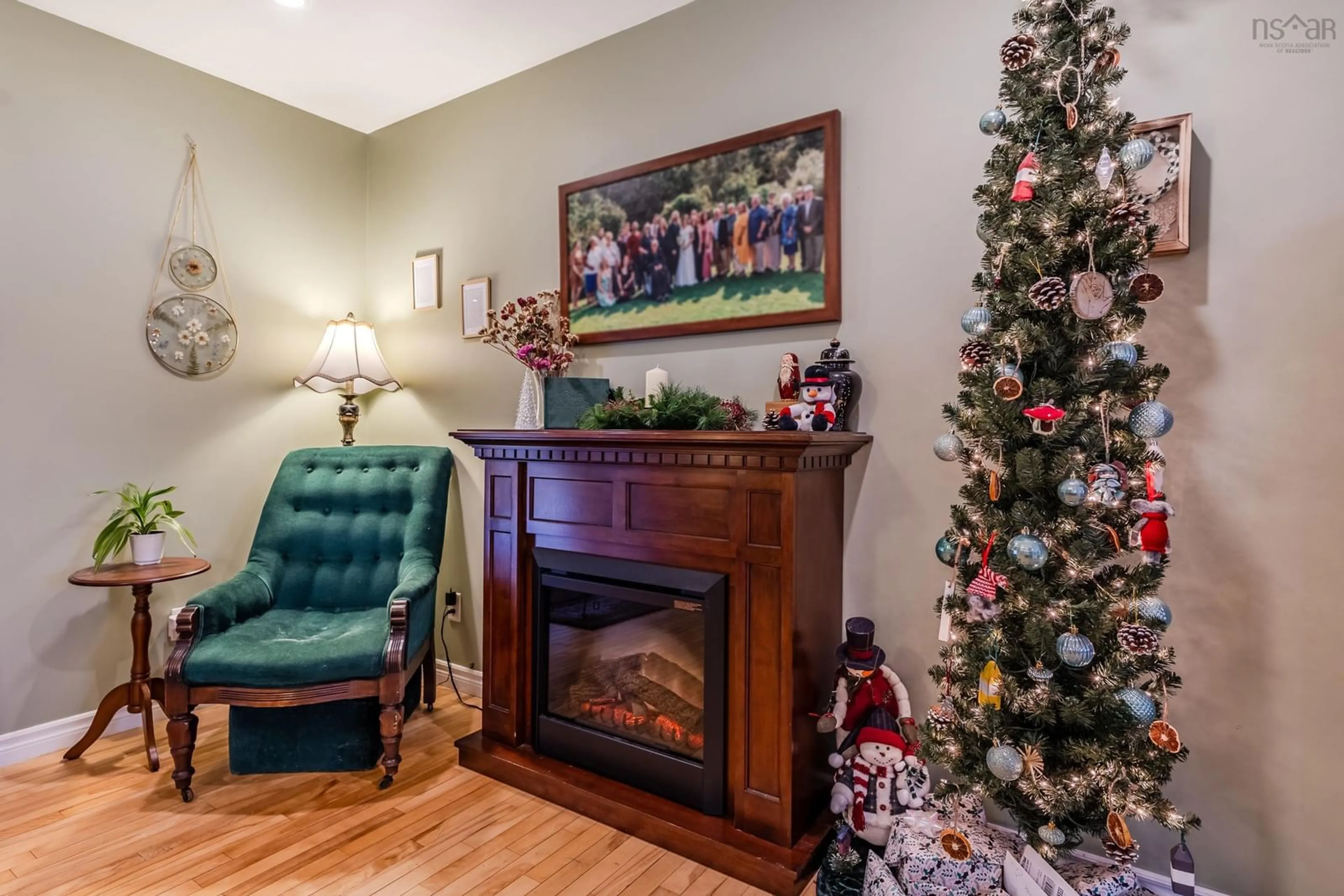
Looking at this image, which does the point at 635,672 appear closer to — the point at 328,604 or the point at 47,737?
the point at 328,604

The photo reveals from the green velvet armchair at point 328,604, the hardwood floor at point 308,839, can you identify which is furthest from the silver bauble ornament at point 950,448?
the green velvet armchair at point 328,604

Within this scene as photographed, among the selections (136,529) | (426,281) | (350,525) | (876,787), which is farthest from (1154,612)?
(136,529)

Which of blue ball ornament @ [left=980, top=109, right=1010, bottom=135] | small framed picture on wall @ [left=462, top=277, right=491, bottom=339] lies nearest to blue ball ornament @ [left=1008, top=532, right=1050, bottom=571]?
blue ball ornament @ [left=980, top=109, right=1010, bottom=135]

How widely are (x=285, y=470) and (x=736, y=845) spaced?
95.5 inches

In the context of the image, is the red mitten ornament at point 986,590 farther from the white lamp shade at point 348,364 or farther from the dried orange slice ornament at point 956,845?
the white lamp shade at point 348,364

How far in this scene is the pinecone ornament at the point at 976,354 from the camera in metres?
1.52

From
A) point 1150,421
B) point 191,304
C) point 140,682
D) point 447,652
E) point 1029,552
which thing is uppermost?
point 191,304

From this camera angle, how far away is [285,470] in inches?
114

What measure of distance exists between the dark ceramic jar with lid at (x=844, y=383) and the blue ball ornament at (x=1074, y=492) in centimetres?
69

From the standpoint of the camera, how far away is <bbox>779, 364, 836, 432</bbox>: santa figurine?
1888 mm

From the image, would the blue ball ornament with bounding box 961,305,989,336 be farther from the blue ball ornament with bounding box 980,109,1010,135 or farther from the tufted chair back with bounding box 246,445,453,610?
the tufted chair back with bounding box 246,445,453,610

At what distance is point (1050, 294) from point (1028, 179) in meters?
0.26

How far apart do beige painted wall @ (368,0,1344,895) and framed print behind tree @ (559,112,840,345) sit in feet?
0.22

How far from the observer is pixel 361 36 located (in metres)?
2.55
